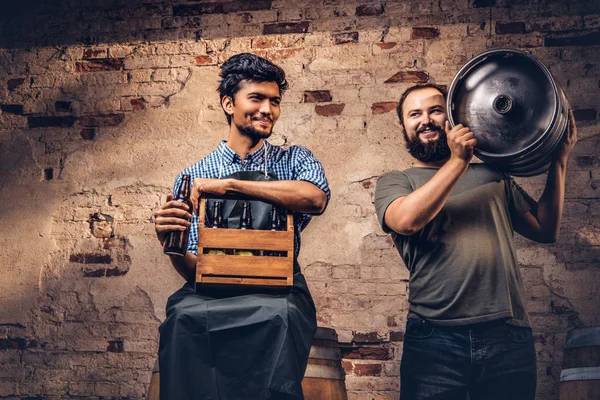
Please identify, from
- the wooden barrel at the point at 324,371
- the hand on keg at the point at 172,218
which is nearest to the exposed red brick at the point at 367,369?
the wooden barrel at the point at 324,371

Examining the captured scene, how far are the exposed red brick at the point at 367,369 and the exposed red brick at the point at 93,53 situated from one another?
2137 mm

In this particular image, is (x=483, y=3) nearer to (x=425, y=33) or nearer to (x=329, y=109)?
(x=425, y=33)

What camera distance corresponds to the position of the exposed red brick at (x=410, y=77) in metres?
4.01

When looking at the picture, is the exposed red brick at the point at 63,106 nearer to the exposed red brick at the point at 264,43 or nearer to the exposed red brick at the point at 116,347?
the exposed red brick at the point at 264,43

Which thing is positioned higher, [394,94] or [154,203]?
[394,94]

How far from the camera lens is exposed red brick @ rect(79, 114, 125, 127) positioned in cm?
419

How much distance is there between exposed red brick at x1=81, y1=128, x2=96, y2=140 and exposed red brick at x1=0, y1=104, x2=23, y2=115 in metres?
0.39

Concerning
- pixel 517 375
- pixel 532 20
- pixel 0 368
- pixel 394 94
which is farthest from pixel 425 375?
pixel 0 368

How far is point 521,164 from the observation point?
3285 millimetres

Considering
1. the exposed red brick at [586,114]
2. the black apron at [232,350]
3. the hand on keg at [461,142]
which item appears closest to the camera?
the black apron at [232,350]

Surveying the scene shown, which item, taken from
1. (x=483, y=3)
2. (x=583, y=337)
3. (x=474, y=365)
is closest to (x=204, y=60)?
(x=483, y=3)

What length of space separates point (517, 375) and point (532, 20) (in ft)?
6.34

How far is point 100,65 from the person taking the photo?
4258 mm

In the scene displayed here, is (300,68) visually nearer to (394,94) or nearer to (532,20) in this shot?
(394,94)
